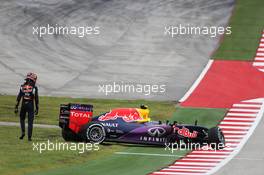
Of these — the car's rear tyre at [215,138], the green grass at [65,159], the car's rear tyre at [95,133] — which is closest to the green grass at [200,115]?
the green grass at [65,159]

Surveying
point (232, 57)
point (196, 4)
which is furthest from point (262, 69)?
point (196, 4)

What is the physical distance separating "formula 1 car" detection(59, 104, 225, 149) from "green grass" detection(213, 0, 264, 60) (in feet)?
59.0

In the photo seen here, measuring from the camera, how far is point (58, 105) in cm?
3209

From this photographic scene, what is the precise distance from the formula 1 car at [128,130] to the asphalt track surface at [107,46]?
11.0m

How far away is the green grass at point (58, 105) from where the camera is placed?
1139 inches

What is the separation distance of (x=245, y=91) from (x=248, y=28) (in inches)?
463

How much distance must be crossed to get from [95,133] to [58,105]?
29.3ft

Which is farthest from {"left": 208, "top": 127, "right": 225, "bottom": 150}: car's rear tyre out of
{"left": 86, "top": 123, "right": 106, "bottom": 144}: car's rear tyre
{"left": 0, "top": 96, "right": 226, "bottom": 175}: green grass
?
{"left": 86, "top": 123, "right": 106, "bottom": 144}: car's rear tyre

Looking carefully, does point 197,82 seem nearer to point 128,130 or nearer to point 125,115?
point 125,115

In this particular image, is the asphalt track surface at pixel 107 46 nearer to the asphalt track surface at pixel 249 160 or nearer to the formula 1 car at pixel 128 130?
the asphalt track surface at pixel 249 160

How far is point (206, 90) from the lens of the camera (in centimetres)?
3516

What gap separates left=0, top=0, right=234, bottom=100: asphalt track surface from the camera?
37.2 metres

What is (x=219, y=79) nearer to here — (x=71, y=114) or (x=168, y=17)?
(x=168, y=17)

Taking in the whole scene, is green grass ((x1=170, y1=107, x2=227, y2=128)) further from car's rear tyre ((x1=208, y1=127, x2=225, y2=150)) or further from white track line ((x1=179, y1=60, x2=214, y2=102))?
car's rear tyre ((x1=208, y1=127, x2=225, y2=150))
